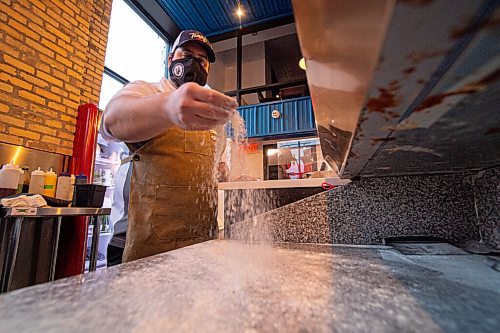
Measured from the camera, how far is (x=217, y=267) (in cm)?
46

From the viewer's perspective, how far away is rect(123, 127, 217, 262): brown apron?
1.00 meters

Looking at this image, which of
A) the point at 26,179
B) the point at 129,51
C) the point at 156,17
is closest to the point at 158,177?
the point at 26,179

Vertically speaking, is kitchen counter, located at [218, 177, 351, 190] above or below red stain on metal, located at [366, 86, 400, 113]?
below

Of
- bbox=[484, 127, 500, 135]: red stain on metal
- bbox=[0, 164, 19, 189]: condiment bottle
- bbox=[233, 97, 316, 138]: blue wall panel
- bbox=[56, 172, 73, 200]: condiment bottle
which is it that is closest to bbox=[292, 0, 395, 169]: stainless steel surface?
bbox=[484, 127, 500, 135]: red stain on metal

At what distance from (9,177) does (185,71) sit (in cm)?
139

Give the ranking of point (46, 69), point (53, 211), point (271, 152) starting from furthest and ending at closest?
point (271, 152), point (46, 69), point (53, 211)

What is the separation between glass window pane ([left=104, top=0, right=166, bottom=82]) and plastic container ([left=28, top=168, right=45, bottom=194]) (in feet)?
5.19

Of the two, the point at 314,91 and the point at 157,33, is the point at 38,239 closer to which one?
the point at 314,91

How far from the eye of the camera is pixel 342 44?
0.19 metres

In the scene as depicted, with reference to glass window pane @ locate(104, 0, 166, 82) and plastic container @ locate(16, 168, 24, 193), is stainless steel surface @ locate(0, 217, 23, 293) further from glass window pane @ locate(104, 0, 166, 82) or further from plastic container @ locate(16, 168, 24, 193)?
glass window pane @ locate(104, 0, 166, 82)

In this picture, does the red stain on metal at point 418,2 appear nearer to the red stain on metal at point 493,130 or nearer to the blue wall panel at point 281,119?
the red stain on metal at point 493,130

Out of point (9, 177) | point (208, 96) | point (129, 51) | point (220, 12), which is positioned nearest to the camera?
point (208, 96)

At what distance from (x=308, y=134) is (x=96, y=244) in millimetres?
3223

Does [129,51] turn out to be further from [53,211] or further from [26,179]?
[53,211]
